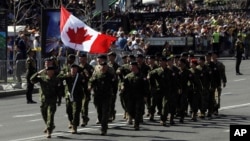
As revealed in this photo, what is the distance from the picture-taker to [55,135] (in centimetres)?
1894

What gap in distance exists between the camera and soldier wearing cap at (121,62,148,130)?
20219mm

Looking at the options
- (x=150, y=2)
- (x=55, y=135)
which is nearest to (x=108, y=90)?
(x=55, y=135)

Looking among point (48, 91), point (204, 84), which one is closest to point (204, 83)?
point (204, 84)

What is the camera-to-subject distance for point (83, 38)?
21547mm

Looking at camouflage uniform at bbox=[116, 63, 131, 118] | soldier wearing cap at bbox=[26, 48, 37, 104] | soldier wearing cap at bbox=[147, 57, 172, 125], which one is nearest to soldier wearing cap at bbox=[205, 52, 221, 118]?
soldier wearing cap at bbox=[147, 57, 172, 125]

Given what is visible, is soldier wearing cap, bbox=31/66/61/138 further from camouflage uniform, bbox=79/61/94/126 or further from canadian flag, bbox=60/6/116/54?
canadian flag, bbox=60/6/116/54

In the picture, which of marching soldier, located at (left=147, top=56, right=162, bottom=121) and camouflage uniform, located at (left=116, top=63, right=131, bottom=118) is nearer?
camouflage uniform, located at (left=116, top=63, right=131, bottom=118)

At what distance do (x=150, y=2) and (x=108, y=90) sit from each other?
45.0 m

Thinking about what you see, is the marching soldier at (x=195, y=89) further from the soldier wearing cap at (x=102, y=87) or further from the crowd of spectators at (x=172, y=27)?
the crowd of spectators at (x=172, y=27)

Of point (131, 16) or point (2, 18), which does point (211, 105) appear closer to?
point (2, 18)

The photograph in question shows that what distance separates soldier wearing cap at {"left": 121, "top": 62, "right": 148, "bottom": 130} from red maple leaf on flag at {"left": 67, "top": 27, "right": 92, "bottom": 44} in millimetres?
1808

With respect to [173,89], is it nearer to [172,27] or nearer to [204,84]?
[204,84]

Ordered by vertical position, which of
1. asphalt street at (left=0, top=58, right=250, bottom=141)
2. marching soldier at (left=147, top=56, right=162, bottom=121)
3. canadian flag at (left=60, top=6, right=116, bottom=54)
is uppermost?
canadian flag at (left=60, top=6, right=116, bottom=54)

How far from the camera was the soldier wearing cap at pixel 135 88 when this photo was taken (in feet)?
66.3
